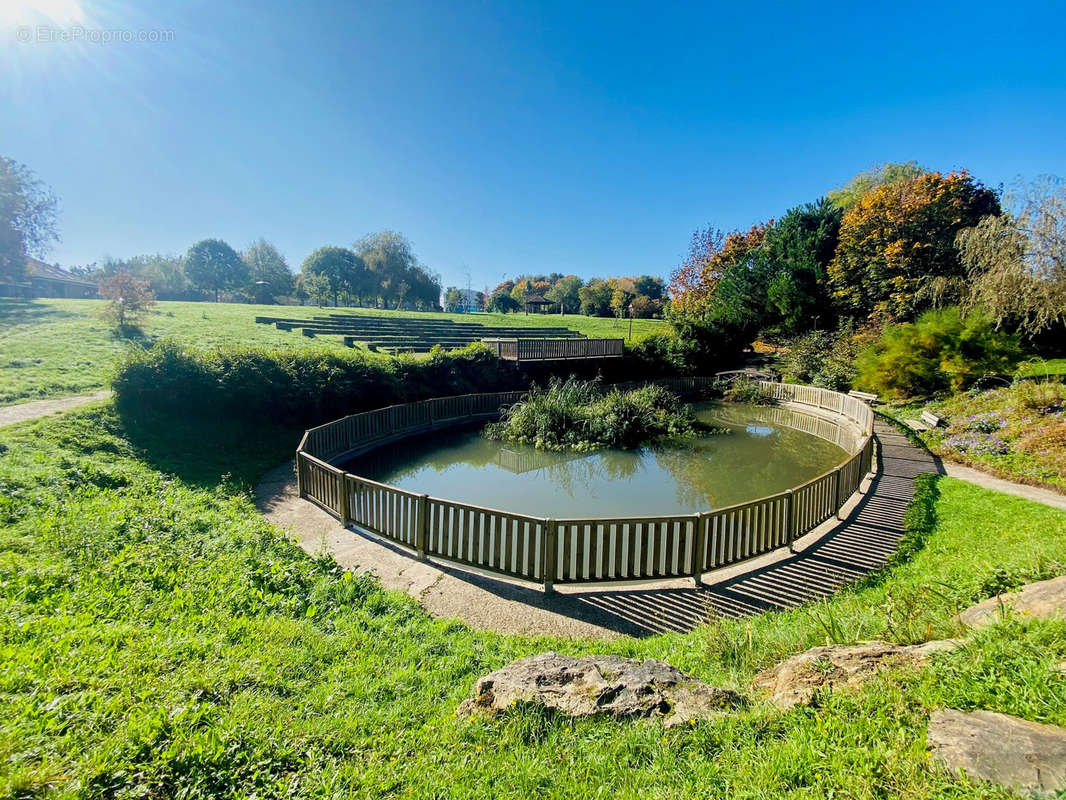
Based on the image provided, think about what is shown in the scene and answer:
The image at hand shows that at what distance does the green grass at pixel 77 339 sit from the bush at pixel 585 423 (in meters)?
9.97

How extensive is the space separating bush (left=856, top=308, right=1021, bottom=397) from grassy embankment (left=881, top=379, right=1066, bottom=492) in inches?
71.5

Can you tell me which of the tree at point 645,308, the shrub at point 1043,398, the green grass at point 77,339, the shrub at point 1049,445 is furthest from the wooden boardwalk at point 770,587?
the tree at point 645,308

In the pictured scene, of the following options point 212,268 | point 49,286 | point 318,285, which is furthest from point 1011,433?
point 49,286

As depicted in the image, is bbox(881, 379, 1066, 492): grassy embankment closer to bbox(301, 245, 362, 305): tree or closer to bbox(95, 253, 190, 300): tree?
bbox(301, 245, 362, 305): tree

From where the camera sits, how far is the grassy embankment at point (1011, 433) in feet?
30.0

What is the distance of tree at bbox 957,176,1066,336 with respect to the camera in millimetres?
14156

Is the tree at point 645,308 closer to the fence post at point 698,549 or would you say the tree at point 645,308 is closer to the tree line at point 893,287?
the tree line at point 893,287

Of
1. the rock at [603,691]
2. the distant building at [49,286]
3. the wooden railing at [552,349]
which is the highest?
the distant building at [49,286]

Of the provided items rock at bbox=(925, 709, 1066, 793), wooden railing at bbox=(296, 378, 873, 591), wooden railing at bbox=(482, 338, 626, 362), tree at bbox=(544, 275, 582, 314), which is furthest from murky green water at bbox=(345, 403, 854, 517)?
tree at bbox=(544, 275, 582, 314)

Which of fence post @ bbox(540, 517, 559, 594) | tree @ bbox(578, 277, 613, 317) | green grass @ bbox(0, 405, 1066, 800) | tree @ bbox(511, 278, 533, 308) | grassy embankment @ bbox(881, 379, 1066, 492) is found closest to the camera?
green grass @ bbox(0, 405, 1066, 800)

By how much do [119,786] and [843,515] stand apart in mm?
A: 8969

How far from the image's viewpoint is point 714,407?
800 inches

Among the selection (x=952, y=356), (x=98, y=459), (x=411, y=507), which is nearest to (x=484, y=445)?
(x=411, y=507)

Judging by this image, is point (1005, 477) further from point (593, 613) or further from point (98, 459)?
point (98, 459)
